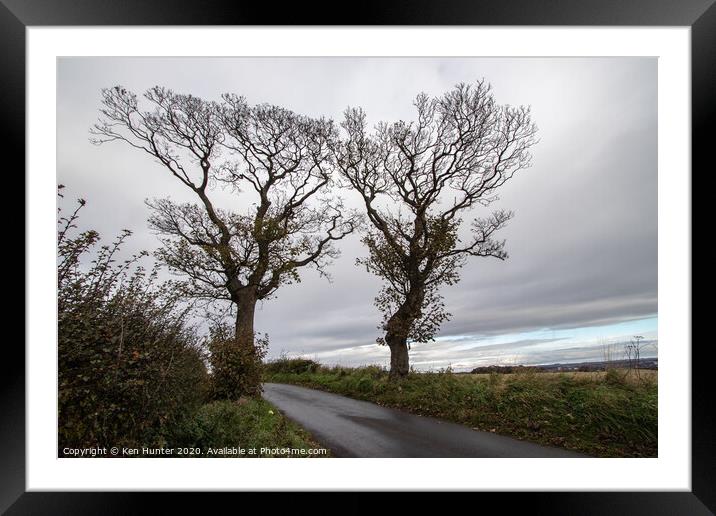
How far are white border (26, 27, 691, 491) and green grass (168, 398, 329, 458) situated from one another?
0.54 ft

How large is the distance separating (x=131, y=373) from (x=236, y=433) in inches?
59.5

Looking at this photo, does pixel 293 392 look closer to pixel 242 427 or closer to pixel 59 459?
pixel 242 427

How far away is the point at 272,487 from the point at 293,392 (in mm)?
1895

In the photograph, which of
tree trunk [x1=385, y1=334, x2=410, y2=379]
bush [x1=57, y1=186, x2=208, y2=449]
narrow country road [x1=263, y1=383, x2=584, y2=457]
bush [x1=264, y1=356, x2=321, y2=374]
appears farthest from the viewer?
tree trunk [x1=385, y1=334, x2=410, y2=379]

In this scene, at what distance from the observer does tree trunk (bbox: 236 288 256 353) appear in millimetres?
5047

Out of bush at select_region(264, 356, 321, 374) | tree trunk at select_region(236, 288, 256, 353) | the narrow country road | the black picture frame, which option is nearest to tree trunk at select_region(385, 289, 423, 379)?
the narrow country road

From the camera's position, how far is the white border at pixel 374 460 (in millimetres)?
3824

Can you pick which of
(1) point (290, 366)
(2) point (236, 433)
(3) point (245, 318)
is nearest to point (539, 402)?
(1) point (290, 366)

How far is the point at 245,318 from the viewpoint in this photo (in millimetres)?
5082

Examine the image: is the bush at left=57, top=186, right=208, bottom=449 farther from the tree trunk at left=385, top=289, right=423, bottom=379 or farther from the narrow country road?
the tree trunk at left=385, top=289, right=423, bottom=379

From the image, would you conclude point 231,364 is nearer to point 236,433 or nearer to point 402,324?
point 236,433
